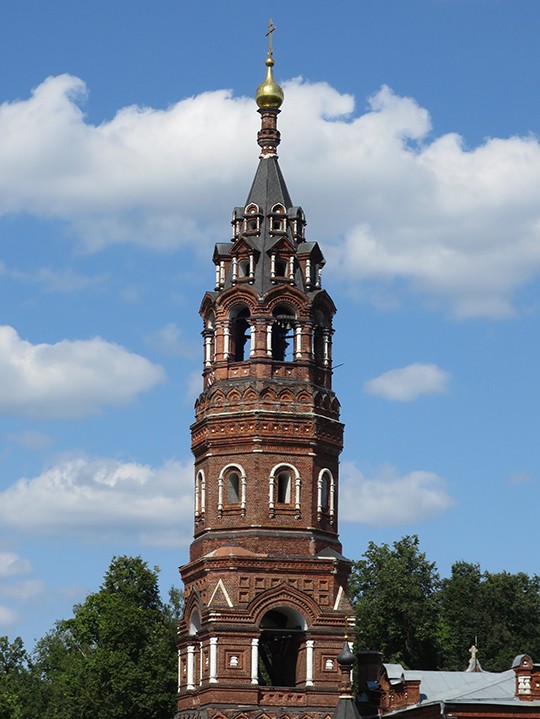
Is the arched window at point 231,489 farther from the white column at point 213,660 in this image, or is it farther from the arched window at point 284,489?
the white column at point 213,660

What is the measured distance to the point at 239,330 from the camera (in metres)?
43.1

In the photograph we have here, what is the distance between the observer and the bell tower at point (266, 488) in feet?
130

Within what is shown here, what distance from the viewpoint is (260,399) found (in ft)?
136

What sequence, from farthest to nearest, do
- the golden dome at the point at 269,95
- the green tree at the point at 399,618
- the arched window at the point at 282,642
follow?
1. the green tree at the point at 399,618
2. the golden dome at the point at 269,95
3. the arched window at the point at 282,642

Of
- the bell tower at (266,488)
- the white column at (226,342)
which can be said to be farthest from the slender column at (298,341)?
the white column at (226,342)

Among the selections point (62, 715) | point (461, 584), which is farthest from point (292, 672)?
point (461, 584)

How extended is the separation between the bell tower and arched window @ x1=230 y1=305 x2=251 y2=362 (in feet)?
0.13

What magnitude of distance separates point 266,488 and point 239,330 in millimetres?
4554

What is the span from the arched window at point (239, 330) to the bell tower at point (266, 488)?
1.6 inches

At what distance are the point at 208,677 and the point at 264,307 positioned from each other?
368 inches

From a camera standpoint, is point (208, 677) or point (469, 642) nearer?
point (208, 677)

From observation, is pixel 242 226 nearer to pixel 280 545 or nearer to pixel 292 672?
pixel 280 545

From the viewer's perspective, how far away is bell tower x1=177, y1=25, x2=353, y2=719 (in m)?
39.7

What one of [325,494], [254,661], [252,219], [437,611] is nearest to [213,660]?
[254,661]
